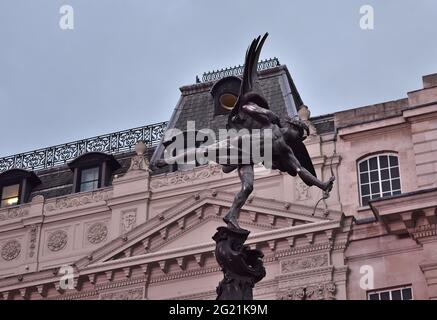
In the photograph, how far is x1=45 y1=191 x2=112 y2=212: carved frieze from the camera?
1454 inches

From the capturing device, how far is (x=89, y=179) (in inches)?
1542

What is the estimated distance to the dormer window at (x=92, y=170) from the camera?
3872cm

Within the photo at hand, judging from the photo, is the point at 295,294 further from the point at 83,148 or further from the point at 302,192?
the point at 83,148

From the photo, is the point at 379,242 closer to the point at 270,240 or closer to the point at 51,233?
the point at 270,240

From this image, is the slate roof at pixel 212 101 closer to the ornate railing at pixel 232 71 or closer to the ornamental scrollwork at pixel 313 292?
A: the ornate railing at pixel 232 71

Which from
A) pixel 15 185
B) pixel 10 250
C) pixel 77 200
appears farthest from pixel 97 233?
pixel 15 185

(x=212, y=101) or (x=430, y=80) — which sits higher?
(x=212, y=101)

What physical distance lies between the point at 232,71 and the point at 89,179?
8.45 metres

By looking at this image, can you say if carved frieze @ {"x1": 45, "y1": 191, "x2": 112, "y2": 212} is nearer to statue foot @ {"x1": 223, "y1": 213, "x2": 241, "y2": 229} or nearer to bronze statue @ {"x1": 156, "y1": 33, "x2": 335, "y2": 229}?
bronze statue @ {"x1": 156, "y1": 33, "x2": 335, "y2": 229}

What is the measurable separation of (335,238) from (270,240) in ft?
6.96

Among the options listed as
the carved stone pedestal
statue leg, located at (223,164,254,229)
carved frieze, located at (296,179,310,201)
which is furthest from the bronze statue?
carved frieze, located at (296,179,310,201)

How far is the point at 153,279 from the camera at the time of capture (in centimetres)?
3384
